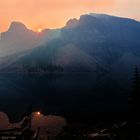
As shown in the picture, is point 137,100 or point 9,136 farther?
point 137,100

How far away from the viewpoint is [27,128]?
49.1m

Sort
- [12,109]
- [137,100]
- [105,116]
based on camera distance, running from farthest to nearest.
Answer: [12,109]
[105,116]
[137,100]

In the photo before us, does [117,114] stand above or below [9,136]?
below

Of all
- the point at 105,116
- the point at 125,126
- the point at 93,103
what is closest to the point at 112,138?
the point at 125,126

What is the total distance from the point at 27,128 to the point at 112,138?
12721 millimetres

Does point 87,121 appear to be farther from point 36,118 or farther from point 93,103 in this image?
point 93,103

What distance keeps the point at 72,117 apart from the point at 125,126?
39.8m

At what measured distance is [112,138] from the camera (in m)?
50.1

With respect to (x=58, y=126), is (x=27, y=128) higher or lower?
higher

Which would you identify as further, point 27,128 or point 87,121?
point 87,121

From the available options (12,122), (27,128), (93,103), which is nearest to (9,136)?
(27,128)

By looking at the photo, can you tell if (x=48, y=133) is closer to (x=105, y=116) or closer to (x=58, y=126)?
(x=58, y=126)

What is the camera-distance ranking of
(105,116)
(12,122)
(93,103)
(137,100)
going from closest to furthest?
1. (137,100)
2. (12,122)
3. (105,116)
4. (93,103)

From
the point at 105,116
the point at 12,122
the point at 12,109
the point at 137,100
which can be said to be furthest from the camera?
the point at 12,109
